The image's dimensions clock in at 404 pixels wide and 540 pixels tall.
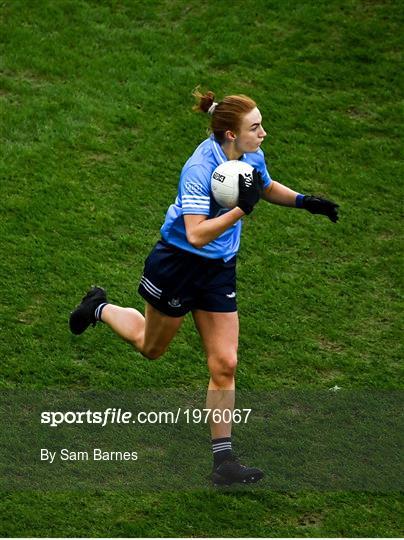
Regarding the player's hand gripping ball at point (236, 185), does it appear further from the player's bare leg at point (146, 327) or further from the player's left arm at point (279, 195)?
the player's bare leg at point (146, 327)

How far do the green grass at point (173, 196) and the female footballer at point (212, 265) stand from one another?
62 cm

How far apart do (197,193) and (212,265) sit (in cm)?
51

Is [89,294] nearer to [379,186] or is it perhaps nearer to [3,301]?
[3,301]

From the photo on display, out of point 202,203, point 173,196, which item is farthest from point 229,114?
point 173,196

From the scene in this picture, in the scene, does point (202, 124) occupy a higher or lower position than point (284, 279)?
higher

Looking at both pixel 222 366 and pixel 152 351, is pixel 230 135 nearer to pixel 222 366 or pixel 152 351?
pixel 222 366

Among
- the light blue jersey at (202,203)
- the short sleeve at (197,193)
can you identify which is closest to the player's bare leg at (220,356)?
the light blue jersey at (202,203)

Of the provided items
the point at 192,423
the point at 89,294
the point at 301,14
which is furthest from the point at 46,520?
the point at 301,14

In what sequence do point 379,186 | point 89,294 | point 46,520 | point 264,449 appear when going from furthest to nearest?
point 379,186
point 89,294
point 264,449
point 46,520

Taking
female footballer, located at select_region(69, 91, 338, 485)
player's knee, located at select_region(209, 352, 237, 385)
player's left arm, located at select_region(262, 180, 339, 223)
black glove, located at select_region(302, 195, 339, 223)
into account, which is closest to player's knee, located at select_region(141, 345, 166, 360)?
female footballer, located at select_region(69, 91, 338, 485)

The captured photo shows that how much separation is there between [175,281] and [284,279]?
2.57 metres

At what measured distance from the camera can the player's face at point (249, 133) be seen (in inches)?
304

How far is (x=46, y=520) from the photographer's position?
7.52 meters

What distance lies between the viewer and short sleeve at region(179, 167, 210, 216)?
24.8 ft
